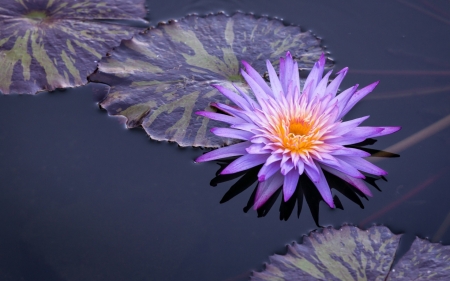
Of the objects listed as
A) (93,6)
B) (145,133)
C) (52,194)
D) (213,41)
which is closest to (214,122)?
(145,133)

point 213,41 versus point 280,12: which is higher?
point 280,12

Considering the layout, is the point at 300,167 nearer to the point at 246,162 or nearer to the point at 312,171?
the point at 312,171

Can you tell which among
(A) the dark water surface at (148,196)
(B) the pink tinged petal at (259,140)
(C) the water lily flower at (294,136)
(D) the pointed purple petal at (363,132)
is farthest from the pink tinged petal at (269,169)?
(D) the pointed purple petal at (363,132)

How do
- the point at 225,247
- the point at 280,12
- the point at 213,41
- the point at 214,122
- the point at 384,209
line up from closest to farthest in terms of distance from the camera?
the point at 225,247 < the point at 384,209 < the point at 214,122 < the point at 213,41 < the point at 280,12

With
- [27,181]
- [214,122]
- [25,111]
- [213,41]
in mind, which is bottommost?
[27,181]

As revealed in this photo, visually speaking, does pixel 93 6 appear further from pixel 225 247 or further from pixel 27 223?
pixel 225 247

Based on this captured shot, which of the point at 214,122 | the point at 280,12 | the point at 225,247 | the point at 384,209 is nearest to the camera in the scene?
the point at 225,247
